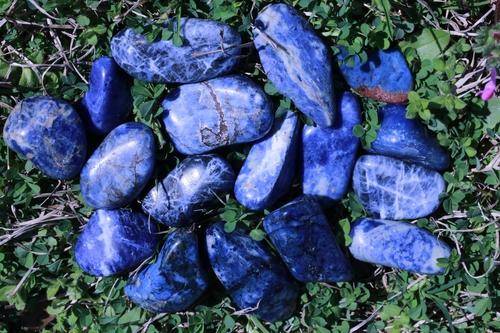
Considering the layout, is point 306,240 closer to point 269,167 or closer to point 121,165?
point 269,167

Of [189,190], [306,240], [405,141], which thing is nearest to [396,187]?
[405,141]

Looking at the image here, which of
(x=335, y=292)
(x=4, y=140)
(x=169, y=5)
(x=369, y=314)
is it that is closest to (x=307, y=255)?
(x=335, y=292)

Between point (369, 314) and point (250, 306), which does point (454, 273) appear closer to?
point (369, 314)

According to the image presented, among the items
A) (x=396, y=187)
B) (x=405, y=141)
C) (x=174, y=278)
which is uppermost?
(x=405, y=141)

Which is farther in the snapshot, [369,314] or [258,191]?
[369,314]

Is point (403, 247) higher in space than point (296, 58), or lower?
lower

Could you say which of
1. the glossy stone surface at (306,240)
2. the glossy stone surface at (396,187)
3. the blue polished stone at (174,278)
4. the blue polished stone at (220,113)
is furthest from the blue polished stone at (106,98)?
the glossy stone surface at (396,187)
